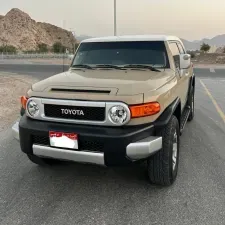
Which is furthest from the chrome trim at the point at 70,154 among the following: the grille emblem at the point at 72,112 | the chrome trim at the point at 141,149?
the grille emblem at the point at 72,112

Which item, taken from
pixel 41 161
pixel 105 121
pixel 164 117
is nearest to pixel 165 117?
pixel 164 117

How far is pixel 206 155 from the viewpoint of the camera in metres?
4.62

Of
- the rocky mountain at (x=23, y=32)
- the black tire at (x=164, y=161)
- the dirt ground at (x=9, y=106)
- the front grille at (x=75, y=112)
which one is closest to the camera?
the front grille at (x=75, y=112)

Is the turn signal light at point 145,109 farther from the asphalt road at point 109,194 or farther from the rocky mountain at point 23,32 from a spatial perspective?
the rocky mountain at point 23,32

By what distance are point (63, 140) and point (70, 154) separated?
0.56 ft

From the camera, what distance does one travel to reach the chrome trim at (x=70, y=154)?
307 centimetres

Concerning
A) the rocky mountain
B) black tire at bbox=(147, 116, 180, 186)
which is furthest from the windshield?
the rocky mountain

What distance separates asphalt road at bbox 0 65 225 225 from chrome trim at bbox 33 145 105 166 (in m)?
0.52

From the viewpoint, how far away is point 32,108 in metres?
3.43

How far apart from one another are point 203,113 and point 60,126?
17.4 ft

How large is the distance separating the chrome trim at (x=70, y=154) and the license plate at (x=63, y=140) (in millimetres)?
54

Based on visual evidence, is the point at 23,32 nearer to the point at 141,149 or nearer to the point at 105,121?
the point at 105,121

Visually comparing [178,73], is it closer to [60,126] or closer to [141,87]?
[141,87]

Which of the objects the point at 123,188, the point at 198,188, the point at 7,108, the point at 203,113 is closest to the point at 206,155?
the point at 198,188
